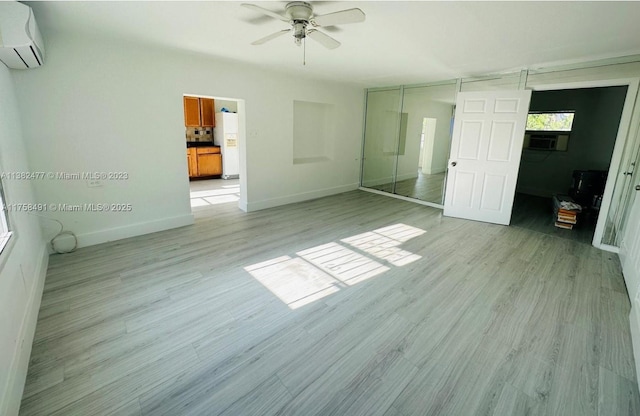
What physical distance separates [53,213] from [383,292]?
3.78 meters

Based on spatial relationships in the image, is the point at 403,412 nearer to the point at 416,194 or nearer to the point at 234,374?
the point at 234,374

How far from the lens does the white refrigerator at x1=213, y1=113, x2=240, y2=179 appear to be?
7.50 meters

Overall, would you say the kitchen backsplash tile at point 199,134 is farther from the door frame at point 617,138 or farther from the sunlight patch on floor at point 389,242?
the door frame at point 617,138

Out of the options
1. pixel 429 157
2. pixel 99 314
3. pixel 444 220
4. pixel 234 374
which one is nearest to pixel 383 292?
pixel 234 374

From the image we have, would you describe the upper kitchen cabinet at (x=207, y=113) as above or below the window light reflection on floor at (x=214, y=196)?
above

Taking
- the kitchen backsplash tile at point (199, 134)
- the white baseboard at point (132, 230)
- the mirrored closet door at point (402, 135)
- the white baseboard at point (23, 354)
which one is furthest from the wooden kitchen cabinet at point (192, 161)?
the white baseboard at point (23, 354)

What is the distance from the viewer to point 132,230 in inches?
153

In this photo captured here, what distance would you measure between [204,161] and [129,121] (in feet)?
13.4

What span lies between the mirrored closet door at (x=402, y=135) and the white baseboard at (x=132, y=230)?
4.48m

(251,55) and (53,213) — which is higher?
(251,55)

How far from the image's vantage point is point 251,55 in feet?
13.0

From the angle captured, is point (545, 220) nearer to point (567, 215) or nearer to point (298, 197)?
point (567, 215)

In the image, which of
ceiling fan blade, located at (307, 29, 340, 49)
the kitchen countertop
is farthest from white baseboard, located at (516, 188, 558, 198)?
the kitchen countertop

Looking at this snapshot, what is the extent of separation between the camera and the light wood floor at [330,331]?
1.63 m
